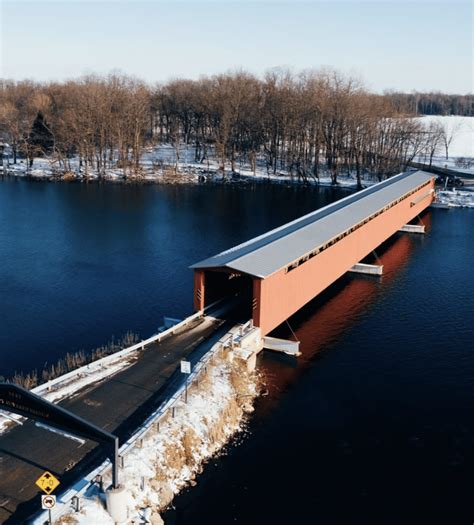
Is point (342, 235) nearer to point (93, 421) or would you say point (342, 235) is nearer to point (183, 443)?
point (183, 443)

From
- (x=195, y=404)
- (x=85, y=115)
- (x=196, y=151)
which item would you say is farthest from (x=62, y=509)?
(x=196, y=151)

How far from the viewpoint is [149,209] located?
7950 centimetres

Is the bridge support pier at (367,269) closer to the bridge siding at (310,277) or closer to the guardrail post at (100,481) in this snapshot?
the bridge siding at (310,277)

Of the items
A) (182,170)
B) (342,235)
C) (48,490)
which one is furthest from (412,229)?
(48,490)

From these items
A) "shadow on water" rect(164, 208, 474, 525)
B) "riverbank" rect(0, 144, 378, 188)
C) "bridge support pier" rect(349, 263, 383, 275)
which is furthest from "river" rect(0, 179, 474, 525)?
"riverbank" rect(0, 144, 378, 188)

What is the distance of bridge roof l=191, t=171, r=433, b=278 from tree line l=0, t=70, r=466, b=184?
43327mm

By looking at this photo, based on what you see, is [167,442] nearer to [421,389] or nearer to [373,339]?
[421,389]

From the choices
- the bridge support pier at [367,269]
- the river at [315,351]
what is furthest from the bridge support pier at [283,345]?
the bridge support pier at [367,269]

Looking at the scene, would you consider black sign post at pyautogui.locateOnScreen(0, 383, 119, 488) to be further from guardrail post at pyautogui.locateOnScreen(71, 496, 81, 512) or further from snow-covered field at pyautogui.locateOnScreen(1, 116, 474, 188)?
snow-covered field at pyautogui.locateOnScreen(1, 116, 474, 188)

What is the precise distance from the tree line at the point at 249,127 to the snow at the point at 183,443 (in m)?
77.1

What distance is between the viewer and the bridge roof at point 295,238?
113 feet

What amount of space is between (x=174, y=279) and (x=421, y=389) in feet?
78.0

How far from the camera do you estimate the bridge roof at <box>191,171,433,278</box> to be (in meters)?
34.4

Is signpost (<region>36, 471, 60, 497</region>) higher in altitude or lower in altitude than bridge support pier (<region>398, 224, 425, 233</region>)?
lower
